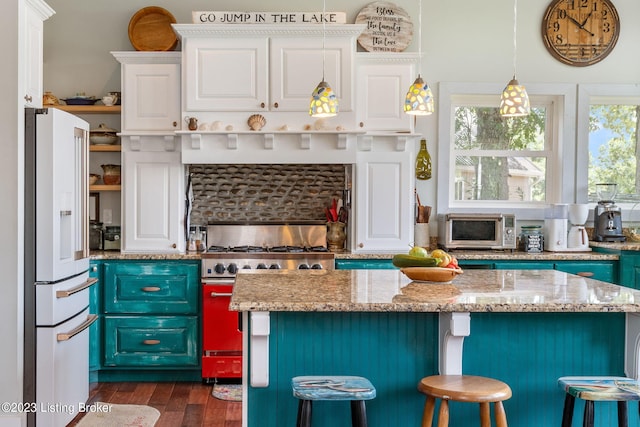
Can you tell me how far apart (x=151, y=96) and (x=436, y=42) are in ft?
7.29

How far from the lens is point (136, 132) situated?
4617mm

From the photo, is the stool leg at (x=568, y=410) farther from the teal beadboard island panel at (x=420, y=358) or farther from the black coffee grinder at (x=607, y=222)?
the black coffee grinder at (x=607, y=222)

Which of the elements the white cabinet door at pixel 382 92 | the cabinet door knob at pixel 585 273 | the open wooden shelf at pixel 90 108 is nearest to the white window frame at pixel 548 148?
the white cabinet door at pixel 382 92

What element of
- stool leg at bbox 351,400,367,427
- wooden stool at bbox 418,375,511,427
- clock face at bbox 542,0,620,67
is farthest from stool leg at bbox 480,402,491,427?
clock face at bbox 542,0,620,67

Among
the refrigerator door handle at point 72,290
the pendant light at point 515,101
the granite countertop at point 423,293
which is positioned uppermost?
the pendant light at point 515,101

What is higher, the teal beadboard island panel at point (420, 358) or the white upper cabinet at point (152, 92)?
the white upper cabinet at point (152, 92)

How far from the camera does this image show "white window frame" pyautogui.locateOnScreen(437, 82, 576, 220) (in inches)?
203

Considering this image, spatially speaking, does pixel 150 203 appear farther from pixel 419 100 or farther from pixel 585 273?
pixel 585 273

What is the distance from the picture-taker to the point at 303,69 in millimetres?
4570

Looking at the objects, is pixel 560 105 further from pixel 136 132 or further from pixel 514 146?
pixel 136 132

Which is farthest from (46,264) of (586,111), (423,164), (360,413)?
(586,111)

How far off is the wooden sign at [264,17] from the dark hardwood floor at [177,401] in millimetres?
2510

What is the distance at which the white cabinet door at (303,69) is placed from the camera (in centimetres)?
456

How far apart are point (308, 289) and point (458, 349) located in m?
0.63
